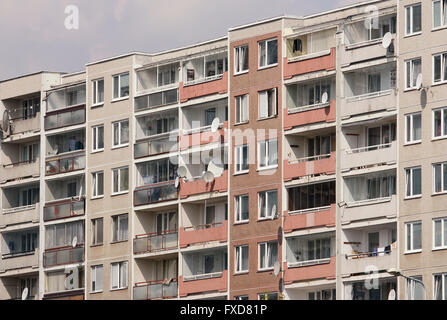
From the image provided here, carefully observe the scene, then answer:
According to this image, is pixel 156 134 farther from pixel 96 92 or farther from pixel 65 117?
pixel 65 117

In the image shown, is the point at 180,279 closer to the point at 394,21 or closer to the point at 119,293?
the point at 119,293

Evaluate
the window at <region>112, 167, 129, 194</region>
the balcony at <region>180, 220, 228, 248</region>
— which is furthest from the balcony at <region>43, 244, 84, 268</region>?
the balcony at <region>180, 220, 228, 248</region>


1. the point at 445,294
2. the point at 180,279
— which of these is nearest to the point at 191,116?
the point at 180,279

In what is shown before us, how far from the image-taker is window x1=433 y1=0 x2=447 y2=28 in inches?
3332

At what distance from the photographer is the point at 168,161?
104 meters

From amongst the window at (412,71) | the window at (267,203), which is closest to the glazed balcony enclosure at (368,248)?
the window at (267,203)

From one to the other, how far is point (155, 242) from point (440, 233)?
26240 millimetres

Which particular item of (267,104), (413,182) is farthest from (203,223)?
(413,182)

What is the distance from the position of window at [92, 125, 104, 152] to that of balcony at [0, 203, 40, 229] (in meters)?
7.80

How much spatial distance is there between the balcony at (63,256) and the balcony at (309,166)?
21971 mm

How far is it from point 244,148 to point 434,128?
16.1 m

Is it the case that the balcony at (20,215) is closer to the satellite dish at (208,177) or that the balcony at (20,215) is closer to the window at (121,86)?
the window at (121,86)

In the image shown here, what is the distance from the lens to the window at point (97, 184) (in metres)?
109

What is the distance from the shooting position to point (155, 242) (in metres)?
104
